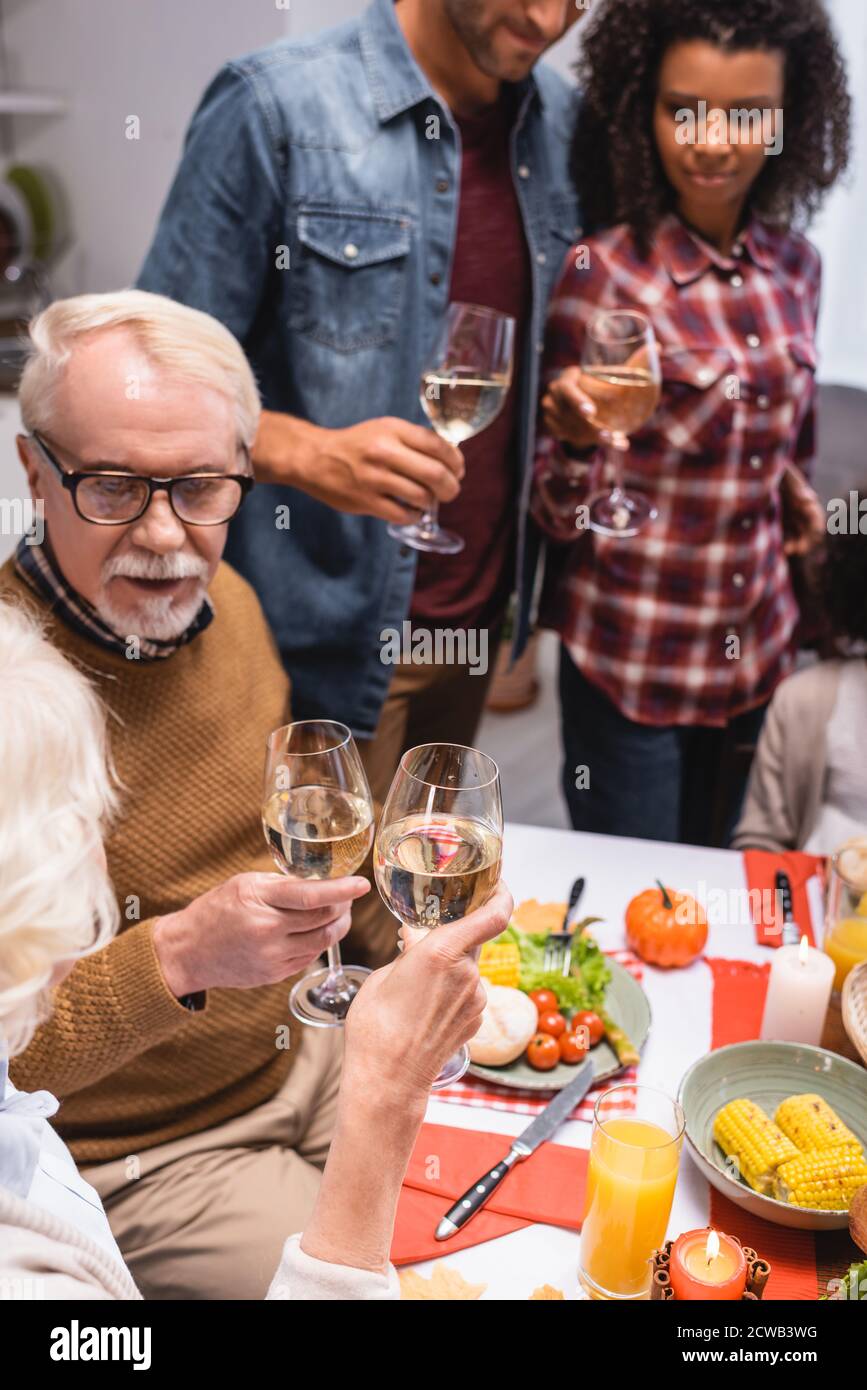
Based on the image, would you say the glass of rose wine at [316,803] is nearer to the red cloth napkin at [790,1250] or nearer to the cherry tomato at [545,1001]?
the cherry tomato at [545,1001]

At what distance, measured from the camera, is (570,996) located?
1.37 metres

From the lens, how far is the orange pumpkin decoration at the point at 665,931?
1.47 metres

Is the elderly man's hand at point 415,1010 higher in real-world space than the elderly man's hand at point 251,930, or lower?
higher

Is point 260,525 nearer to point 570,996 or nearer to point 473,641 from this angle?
point 473,641

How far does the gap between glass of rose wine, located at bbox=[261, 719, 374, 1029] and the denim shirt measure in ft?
3.06

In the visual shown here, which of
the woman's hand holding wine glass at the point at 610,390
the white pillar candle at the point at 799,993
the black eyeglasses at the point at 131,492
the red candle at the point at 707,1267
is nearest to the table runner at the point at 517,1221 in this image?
the red candle at the point at 707,1267

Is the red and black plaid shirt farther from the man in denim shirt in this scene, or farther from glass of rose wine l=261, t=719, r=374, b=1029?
glass of rose wine l=261, t=719, r=374, b=1029

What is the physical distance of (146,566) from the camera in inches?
55.9

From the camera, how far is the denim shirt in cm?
186

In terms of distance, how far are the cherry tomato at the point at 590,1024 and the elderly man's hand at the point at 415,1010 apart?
1.22 ft

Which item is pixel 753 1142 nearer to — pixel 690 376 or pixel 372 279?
pixel 690 376

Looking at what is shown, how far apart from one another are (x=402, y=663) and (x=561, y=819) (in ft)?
5.02

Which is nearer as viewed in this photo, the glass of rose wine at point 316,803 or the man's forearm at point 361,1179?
the man's forearm at point 361,1179

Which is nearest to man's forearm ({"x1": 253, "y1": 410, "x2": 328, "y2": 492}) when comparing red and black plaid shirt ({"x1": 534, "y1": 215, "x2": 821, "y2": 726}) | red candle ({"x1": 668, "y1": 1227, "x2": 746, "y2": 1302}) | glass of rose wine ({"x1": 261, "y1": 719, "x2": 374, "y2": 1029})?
red and black plaid shirt ({"x1": 534, "y1": 215, "x2": 821, "y2": 726})
